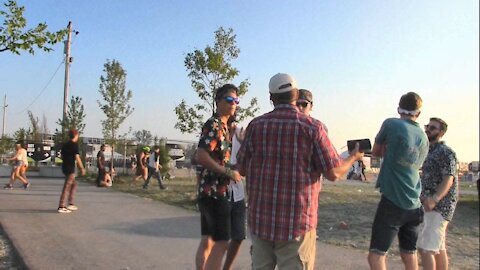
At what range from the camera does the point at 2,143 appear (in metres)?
33.6

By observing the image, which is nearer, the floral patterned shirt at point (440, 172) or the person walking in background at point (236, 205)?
the person walking in background at point (236, 205)

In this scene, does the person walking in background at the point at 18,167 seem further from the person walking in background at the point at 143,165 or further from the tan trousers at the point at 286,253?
the tan trousers at the point at 286,253

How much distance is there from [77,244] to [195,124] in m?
10.2

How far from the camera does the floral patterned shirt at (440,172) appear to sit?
4.77m

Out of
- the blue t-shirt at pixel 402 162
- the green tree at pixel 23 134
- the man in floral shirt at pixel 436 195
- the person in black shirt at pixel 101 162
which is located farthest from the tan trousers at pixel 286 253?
the green tree at pixel 23 134

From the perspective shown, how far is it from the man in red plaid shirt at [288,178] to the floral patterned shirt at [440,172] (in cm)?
214

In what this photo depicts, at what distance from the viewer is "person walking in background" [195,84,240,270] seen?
405 centimetres

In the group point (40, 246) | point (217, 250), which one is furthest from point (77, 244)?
point (217, 250)

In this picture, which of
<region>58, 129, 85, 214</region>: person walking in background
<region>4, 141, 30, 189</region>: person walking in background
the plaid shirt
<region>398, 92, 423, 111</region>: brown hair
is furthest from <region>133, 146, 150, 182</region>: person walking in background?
the plaid shirt

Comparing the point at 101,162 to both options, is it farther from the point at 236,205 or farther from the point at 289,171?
the point at 289,171

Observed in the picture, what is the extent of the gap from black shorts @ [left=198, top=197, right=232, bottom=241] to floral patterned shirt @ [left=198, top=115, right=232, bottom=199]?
0.05m

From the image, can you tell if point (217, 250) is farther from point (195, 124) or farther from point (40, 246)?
point (195, 124)

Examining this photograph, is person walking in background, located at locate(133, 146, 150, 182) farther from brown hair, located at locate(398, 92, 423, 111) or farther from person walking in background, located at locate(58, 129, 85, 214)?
brown hair, located at locate(398, 92, 423, 111)

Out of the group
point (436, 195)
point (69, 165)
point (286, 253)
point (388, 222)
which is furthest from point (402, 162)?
point (69, 165)
